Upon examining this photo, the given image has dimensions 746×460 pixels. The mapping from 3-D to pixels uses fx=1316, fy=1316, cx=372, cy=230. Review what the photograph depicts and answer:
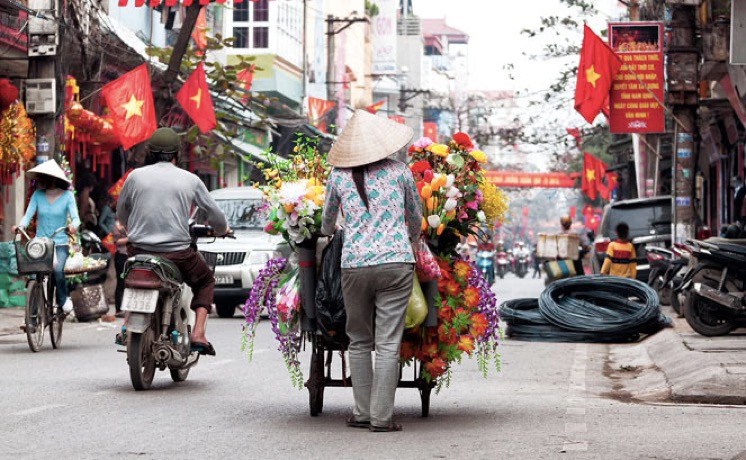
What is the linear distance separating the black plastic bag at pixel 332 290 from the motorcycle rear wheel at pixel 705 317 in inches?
315

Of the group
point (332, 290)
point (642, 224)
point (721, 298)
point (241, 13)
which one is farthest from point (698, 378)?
point (241, 13)

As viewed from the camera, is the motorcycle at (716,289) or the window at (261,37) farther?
the window at (261,37)

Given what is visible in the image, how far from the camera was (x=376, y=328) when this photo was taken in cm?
746

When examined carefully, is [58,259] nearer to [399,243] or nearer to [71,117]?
[399,243]

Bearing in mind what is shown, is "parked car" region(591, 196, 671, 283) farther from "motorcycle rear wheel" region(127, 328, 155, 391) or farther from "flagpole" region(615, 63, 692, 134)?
"motorcycle rear wheel" region(127, 328, 155, 391)

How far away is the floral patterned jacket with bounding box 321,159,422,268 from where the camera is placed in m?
7.37

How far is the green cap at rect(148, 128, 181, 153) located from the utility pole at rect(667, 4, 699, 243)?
1106 centimetres

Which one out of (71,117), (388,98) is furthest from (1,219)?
(388,98)

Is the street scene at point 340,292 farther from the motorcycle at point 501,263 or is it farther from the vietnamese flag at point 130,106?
the motorcycle at point 501,263

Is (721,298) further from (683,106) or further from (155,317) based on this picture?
(155,317)

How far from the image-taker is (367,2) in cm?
6806

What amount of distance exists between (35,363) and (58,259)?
5.08ft

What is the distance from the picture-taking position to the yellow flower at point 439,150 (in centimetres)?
805

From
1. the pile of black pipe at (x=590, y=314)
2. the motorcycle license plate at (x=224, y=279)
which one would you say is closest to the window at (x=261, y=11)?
the motorcycle license plate at (x=224, y=279)
